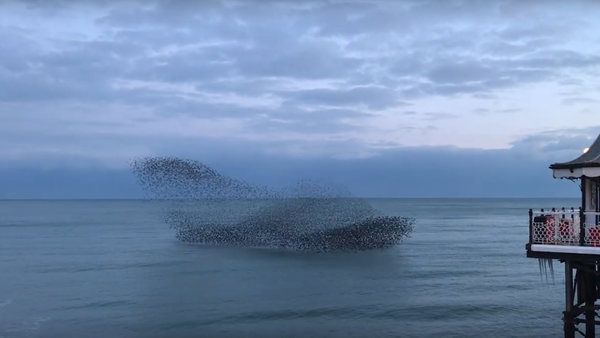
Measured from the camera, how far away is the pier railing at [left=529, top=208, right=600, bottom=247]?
1641cm

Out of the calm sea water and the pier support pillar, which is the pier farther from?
the calm sea water

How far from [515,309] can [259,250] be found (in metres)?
33.6

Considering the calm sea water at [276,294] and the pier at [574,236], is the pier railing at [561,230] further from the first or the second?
the calm sea water at [276,294]

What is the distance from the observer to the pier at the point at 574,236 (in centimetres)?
1636

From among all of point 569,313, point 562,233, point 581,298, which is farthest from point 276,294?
point 562,233

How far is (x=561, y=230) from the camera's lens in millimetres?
16922

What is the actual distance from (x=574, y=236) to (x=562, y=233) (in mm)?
331

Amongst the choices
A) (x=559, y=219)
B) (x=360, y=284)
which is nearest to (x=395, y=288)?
(x=360, y=284)

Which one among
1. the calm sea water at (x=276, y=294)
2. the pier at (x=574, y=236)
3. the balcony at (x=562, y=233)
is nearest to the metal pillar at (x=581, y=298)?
the pier at (x=574, y=236)

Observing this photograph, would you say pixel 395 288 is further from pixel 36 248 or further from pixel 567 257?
pixel 36 248

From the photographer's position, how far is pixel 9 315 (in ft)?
100

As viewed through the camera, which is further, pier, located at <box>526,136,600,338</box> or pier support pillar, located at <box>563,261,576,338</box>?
pier support pillar, located at <box>563,261,576,338</box>

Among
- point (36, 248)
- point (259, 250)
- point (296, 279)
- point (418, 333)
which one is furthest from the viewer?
point (36, 248)

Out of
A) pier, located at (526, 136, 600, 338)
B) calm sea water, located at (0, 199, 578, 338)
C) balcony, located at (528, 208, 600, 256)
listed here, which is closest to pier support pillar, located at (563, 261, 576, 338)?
pier, located at (526, 136, 600, 338)
